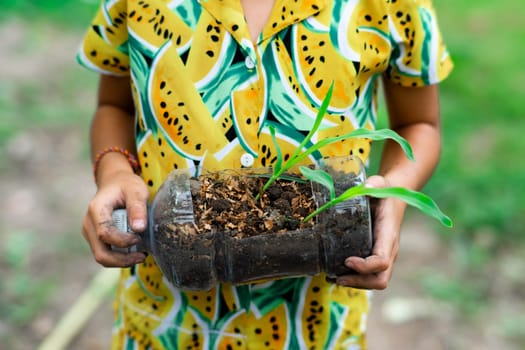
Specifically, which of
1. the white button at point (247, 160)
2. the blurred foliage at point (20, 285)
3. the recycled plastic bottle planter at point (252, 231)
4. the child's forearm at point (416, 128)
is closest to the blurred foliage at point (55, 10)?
the blurred foliage at point (20, 285)

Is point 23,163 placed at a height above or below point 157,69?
below

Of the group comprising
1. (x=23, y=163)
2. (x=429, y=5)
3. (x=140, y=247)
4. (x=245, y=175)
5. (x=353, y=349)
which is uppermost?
(x=429, y=5)

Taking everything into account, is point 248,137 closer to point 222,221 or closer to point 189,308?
point 222,221

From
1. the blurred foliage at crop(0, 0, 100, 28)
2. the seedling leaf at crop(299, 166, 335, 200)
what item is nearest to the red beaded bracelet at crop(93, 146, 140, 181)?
the seedling leaf at crop(299, 166, 335, 200)

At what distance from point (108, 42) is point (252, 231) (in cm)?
47

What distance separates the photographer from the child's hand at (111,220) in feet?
3.34

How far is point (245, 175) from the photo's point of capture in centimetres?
102

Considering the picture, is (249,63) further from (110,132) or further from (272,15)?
(110,132)

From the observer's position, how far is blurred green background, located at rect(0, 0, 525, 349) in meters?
2.43

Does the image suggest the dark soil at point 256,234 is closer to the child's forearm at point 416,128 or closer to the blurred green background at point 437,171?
the child's forearm at point 416,128

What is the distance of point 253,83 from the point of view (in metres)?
1.10

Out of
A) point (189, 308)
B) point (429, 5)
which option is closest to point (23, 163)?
point (189, 308)

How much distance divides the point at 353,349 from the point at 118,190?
476 mm

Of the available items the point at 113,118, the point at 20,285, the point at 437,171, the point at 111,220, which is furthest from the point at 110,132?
the point at 437,171
